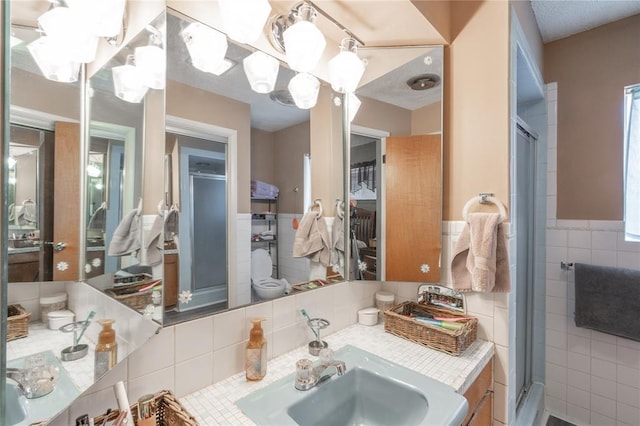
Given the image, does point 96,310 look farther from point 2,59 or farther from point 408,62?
point 408,62

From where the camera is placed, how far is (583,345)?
181 cm

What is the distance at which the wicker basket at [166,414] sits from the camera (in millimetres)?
627

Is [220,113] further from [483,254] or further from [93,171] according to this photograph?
[483,254]

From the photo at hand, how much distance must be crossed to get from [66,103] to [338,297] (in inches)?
43.4

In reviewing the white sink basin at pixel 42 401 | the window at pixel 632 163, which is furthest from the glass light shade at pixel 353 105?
the window at pixel 632 163

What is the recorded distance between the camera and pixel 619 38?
171 cm

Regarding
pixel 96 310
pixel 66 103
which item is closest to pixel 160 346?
pixel 96 310

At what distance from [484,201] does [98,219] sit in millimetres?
1303

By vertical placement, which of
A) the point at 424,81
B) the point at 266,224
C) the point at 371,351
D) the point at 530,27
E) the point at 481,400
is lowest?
the point at 481,400

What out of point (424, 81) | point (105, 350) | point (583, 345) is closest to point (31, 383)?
point (105, 350)

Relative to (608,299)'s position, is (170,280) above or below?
above

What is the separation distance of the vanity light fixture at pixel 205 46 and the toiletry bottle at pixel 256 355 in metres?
0.79

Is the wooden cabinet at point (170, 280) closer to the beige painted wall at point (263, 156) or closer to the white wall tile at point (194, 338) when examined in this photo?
the white wall tile at point (194, 338)

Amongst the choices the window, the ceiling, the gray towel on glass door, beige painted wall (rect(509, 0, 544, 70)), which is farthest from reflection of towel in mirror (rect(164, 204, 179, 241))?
the window
